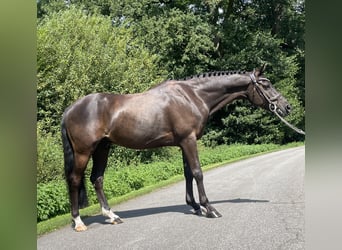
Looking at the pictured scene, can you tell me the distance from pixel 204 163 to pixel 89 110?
1.52 meters

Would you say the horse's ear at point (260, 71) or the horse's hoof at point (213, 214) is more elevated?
the horse's ear at point (260, 71)

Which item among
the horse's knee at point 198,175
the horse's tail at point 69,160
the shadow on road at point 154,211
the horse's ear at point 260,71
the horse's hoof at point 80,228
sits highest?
the horse's ear at point 260,71

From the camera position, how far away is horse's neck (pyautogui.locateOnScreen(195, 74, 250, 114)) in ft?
14.4

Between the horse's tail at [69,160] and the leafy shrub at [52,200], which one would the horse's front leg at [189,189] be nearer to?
the horse's tail at [69,160]

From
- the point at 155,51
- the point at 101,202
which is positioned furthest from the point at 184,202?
the point at 155,51

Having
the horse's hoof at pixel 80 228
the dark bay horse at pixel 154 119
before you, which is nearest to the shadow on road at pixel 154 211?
the dark bay horse at pixel 154 119

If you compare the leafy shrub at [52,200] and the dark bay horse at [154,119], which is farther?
→ the leafy shrub at [52,200]

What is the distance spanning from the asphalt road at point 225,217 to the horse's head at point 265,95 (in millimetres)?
461

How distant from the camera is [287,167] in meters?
4.37

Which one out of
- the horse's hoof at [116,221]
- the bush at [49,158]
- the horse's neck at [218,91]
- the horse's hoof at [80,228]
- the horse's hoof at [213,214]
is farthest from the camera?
the bush at [49,158]

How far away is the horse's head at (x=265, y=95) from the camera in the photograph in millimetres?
4016

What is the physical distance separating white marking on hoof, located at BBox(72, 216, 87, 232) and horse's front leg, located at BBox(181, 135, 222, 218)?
1271 millimetres
